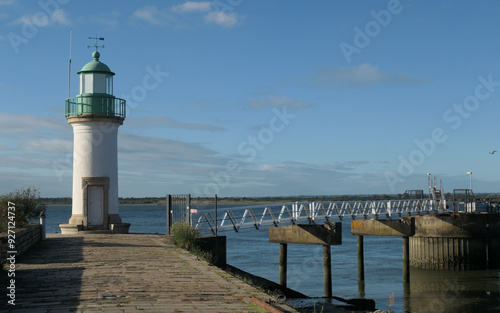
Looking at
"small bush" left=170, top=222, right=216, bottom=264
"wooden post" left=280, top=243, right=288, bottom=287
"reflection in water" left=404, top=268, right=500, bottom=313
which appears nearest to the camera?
"small bush" left=170, top=222, right=216, bottom=264

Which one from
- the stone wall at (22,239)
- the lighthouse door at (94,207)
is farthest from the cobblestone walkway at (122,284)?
the lighthouse door at (94,207)

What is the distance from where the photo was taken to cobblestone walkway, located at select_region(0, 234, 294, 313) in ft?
25.6

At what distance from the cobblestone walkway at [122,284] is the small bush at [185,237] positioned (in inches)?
79.1

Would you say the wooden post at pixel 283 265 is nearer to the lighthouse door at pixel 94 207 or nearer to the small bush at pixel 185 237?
the small bush at pixel 185 237

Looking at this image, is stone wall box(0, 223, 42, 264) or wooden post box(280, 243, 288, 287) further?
wooden post box(280, 243, 288, 287)

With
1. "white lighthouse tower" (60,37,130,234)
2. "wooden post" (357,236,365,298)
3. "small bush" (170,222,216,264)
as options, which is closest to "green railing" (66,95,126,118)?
"white lighthouse tower" (60,37,130,234)

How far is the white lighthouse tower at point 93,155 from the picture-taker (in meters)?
23.0

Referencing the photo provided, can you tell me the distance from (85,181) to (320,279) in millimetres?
14723

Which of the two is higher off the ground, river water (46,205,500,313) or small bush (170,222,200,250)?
small bush (170,222,200,250)

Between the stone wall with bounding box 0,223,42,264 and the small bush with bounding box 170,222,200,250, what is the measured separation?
4721mm

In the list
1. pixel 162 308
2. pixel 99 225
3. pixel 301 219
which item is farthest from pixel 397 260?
pixel 162 308

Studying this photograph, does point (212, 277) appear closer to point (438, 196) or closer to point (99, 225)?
point (99, 225)

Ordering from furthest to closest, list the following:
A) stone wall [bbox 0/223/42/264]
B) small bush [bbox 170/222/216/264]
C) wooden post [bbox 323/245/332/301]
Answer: wooden post [bbox 323/245/332/301], small bush [bbox 170/222/216/264], stone wall [bbox 0/223/42/264]

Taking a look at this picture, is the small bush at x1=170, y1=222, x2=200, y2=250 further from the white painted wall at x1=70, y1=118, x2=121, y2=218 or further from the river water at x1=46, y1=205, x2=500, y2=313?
the river water at x1=46, y1=205, x2=500, y2=313
